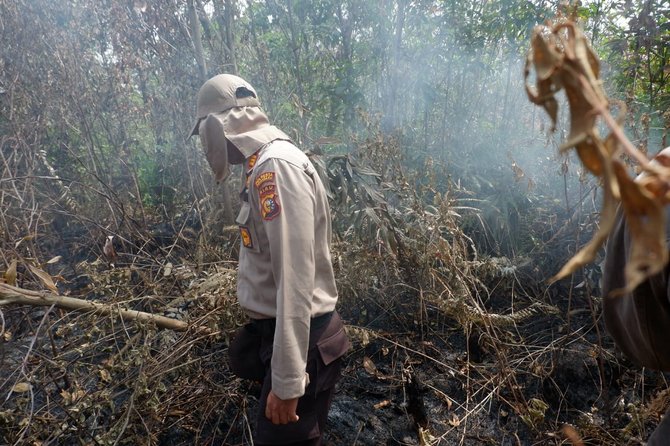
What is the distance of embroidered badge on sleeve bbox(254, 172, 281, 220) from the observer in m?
1.68

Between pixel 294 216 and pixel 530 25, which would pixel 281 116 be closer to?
pixel 530 25

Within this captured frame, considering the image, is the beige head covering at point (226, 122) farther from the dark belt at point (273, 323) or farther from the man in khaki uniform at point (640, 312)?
the man in khaki uniform at point (640, 312)

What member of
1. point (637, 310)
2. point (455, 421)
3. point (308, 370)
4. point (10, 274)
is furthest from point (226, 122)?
point (455, 421)

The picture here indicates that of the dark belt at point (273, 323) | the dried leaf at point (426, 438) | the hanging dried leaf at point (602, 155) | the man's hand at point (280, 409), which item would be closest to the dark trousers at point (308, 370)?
the dark belt at point (273, 323)

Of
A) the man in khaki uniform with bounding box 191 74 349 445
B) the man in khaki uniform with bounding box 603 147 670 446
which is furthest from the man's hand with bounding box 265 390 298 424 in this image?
the man in khaki uniform with bounding box 603 147 670 446

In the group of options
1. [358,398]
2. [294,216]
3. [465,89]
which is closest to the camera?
[294,216]

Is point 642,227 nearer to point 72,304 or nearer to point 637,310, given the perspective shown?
point 637,310

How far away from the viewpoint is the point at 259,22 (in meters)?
5.39

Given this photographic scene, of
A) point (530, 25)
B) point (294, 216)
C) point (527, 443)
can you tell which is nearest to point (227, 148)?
point (294, 216)

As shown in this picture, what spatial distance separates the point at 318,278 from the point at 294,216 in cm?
33

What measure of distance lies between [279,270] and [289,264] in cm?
4

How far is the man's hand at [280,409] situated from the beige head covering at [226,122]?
2.99 feet

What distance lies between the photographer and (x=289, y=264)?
165cm

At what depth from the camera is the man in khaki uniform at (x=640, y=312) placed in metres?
0.82
